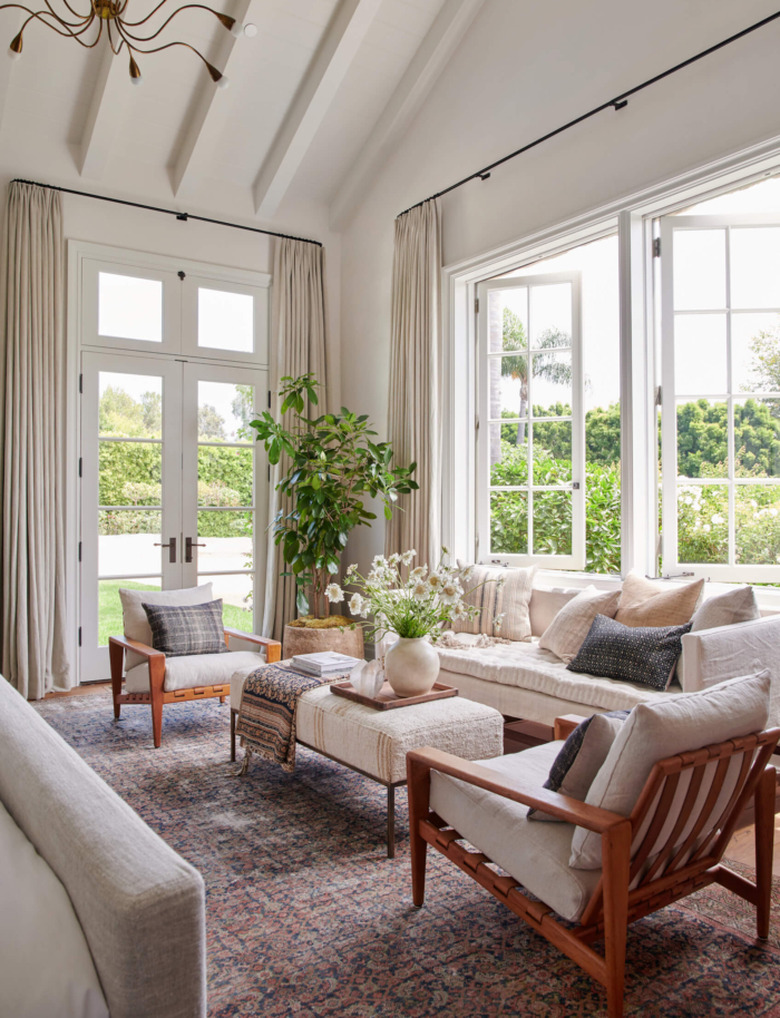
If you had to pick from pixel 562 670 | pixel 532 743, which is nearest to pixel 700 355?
pixel 562 670

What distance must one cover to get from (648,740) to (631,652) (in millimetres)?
1680

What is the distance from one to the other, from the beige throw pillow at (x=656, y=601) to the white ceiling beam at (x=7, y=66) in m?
4.43

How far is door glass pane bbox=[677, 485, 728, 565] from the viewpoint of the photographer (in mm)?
3842

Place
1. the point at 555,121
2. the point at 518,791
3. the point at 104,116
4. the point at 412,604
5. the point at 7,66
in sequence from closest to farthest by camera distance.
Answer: the point at 518,791 → the point at 412,604 → the point at 555,121 → the point at 7,66 → the point at 104,116

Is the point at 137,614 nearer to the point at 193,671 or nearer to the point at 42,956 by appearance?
the point at 193,671

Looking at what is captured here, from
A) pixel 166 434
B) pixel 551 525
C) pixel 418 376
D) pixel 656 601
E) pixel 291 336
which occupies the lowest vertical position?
pixel 656 601

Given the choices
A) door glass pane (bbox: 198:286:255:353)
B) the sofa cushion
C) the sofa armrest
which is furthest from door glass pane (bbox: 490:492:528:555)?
door glass pane (bbox: 198:286:255:353)

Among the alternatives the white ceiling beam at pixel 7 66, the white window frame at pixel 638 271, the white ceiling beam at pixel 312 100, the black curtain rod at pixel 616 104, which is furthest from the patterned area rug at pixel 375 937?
the white ceiling beam at pixel 312 100

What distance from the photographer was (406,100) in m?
5.39

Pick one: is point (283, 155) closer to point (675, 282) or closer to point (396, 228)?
point (396, 228)

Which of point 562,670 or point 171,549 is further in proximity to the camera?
point 171,549

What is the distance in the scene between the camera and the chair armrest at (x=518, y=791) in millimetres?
1663

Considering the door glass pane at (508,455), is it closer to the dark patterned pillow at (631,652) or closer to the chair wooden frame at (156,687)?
the dark patterned pillow at (631,652)

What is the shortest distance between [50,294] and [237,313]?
1.40 meters
